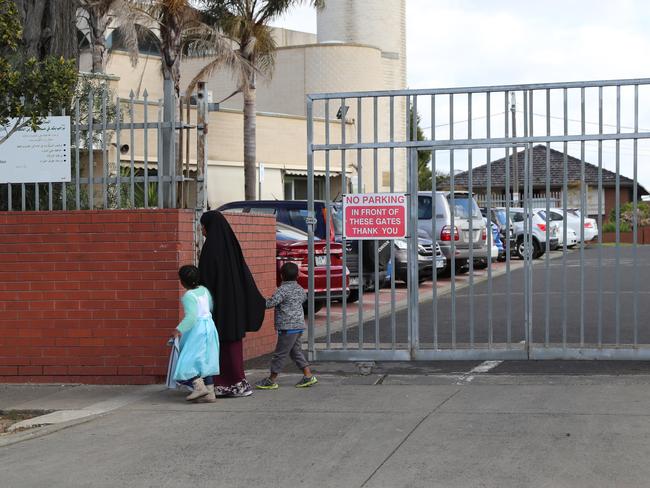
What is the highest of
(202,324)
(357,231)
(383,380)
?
(357,231)

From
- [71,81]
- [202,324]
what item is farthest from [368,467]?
[71,81]

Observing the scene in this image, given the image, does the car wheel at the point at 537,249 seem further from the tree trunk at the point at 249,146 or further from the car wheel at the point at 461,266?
the tree trunk at the point at 249,146

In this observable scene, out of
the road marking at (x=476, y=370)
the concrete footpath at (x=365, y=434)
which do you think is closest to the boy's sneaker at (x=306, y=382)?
the concrete footpath at (x=365, y=434)

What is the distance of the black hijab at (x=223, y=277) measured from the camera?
9.38 metres

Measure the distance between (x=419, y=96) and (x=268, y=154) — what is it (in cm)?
2343

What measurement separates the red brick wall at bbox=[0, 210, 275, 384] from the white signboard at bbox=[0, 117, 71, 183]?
16.1 inches

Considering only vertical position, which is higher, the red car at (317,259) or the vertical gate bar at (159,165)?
the vertical gate bar at (159,165)

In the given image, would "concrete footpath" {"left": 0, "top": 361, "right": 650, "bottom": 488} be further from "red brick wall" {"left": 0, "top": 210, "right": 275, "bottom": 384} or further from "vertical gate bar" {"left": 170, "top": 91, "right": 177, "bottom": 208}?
"vertical gate bar" {"left": 170, "top": 91, "right": 177, "bottom": 208}

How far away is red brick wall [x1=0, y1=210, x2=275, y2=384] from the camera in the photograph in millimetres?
10219

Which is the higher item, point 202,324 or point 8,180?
point 8,180

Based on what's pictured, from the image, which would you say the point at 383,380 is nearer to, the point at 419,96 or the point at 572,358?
the point at 572,358

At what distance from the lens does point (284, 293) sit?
977 cm

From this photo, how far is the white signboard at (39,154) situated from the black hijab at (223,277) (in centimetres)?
200

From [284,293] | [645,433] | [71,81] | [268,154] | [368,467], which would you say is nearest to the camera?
[368,467]
